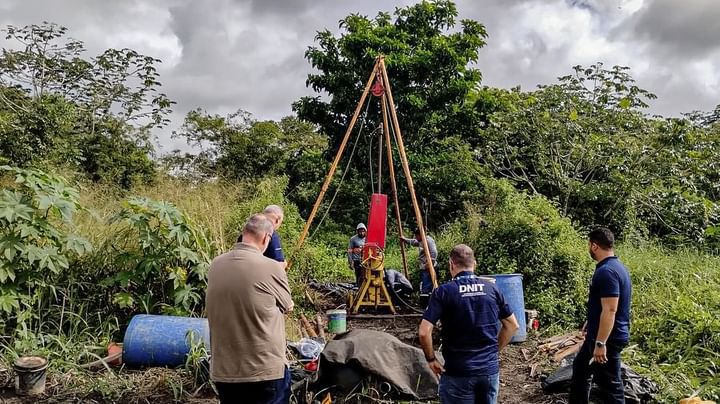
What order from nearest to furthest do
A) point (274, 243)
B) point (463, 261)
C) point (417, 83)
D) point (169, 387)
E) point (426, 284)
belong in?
point (463, 261)
point (169, 387)
point (274, 243)
point (426, 284)
point (417, 83)

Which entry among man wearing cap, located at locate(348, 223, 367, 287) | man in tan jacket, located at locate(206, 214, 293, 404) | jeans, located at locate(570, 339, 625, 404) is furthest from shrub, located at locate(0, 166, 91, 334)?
jeans, located at locate(570, 339, 625, 404)

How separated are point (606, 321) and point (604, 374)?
444 mm

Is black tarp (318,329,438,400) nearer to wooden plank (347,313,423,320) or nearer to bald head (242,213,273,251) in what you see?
bald head (242,213,273,251)

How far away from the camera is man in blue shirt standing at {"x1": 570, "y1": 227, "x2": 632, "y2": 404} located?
378cm

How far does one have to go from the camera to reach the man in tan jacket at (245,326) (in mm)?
2969

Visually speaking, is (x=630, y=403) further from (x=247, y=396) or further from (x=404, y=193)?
(x=404, y=193)

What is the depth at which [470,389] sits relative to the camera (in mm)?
3174

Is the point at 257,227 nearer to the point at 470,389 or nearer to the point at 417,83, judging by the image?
the point at 470,389

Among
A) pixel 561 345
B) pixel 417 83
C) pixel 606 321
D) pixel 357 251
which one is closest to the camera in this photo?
pixel 606 321

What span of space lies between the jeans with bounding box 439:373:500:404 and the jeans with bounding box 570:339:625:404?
115cm

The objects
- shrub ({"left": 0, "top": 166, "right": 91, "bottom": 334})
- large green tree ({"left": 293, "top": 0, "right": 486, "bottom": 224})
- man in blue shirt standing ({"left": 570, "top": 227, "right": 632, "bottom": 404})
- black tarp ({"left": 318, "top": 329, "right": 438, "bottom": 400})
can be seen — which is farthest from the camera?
large green tree ({"left": 293, "top": 0, "right": 486, "bottom": 224})

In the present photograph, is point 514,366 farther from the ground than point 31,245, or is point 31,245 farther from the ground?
point 31,245

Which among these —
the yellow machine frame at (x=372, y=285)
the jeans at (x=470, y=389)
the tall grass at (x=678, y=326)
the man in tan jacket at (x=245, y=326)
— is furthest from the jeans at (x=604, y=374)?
the yellow machine frame at (x=372, y=285)

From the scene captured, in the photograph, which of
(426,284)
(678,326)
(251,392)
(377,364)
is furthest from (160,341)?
(678,326)
